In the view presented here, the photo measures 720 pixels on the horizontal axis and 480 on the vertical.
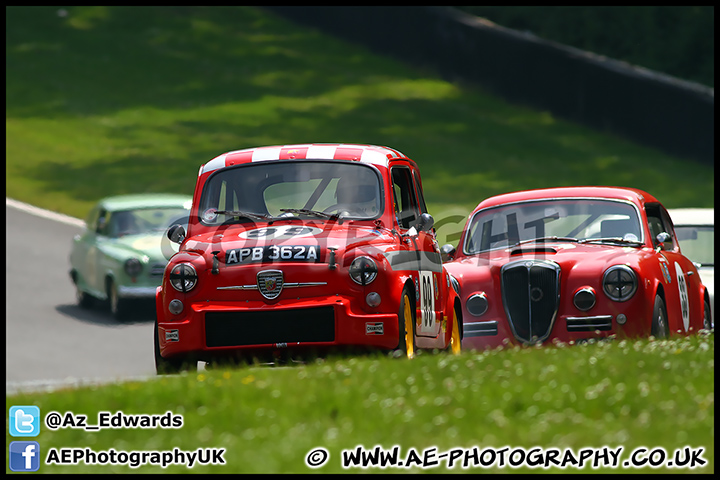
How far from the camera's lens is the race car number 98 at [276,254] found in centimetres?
899

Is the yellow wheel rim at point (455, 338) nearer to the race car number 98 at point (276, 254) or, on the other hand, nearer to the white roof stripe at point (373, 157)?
the white roof stripe at point (373, 157)

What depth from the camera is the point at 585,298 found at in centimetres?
1049

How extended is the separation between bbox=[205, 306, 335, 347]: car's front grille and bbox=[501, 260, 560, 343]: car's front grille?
96.8 inches

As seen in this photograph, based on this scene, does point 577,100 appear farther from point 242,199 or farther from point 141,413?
point 141,413

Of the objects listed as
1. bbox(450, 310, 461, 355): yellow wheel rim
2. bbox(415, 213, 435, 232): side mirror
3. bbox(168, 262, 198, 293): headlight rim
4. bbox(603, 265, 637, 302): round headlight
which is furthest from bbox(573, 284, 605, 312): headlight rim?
bbox(168, 262, 198, 293): headlight rim

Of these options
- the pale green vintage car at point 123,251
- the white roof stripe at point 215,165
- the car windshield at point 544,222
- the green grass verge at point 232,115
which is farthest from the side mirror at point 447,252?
the green grass verge at point 232,115

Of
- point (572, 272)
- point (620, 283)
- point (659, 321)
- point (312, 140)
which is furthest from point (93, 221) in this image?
point (312, 140)

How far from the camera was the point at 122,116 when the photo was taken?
3525 centimetres

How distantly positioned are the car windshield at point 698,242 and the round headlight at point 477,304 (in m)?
4.57

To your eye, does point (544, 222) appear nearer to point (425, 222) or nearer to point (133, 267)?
point (425, 222)

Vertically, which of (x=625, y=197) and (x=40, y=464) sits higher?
(x=625, y=197)

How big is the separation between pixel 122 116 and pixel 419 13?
34.1 ft

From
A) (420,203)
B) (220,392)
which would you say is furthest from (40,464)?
(420,203)

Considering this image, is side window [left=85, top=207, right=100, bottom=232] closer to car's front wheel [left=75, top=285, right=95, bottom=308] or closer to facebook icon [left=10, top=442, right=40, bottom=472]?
car's front wheel [left=75, top=285, right=95, bottom=308]
